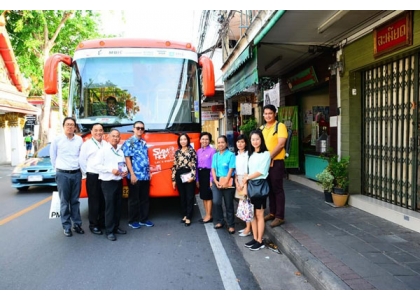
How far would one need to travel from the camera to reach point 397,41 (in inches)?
202

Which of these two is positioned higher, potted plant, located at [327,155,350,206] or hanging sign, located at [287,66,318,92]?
hanging sign, located at [287,66,318,92]

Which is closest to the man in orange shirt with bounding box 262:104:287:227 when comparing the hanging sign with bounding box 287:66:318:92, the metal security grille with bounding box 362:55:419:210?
the metal security grille with bounding box 362:55:419:210

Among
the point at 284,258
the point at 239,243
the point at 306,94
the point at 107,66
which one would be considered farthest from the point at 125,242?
the point at 306,94

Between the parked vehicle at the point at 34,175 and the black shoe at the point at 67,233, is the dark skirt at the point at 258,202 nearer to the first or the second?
the black shoe at the point at 67,233

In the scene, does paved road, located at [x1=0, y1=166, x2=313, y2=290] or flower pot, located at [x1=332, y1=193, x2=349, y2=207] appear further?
flower pot, located at [x1=332, y1=193, x2=349, y2=207]

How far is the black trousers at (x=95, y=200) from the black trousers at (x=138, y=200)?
46 cm

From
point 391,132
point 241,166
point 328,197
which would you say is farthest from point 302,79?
point 241,166

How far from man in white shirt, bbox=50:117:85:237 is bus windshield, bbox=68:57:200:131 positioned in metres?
0.65

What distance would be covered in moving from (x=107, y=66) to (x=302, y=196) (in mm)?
5008

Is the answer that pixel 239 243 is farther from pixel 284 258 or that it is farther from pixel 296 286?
pixel 296 286

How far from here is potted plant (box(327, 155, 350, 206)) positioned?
6.55 m

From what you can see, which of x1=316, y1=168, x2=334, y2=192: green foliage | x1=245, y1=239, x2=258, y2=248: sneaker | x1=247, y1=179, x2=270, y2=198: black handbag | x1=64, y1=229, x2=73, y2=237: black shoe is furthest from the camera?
x1=316, y1=168, x2=334, y2=192: green foliage

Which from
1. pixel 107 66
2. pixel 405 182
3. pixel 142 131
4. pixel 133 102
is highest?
pixel 107 66

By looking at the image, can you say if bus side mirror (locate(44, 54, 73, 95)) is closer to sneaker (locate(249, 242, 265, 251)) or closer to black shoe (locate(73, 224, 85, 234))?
black shoe (locate(73, 224, 85, 234))
